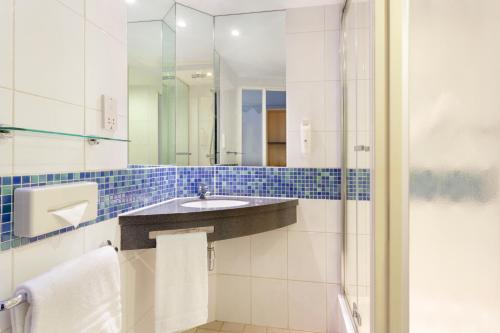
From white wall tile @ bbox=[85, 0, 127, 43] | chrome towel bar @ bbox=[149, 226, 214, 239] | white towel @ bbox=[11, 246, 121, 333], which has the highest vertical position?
white wall tile @ bbox=[85, 0, 127, 43]

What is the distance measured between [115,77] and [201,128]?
82 centimetres

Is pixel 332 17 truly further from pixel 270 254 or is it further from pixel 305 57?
pixel 270 254

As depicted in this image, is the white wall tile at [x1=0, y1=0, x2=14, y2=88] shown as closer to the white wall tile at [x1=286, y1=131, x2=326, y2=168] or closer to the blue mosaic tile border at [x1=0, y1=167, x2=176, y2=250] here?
the blue mosaic tile border at [x1=0, y1=167, x2=176, y2=250]

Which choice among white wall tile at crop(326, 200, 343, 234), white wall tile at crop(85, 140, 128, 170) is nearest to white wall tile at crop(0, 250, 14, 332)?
white wall tile at crop(85, 140, 128, 170)

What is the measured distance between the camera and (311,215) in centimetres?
183

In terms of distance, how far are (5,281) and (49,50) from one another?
0.72 meters

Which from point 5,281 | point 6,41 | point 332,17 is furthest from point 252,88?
point 5,281

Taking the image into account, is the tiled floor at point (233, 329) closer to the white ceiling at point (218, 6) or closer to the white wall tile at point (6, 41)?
the white wall tile at point (6, 41)

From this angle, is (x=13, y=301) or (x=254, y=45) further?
(x=254, y=45)

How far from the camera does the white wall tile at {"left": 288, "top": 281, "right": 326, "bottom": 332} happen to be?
71.4 inches

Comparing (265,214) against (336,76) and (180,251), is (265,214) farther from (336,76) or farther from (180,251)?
(336,76)

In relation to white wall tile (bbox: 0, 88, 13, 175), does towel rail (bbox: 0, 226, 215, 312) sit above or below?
below

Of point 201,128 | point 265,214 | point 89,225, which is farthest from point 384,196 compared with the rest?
point 201,128

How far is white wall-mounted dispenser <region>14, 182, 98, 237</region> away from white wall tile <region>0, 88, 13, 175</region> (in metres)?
0.07
